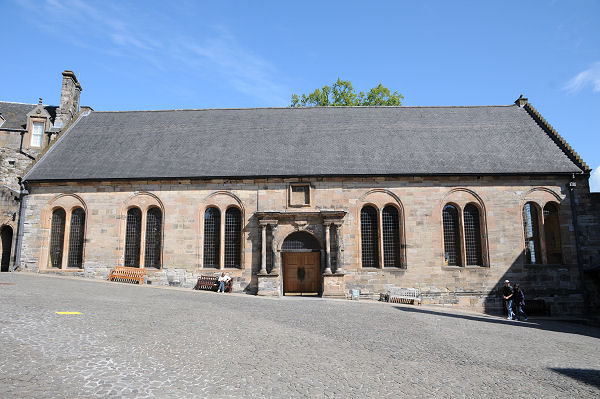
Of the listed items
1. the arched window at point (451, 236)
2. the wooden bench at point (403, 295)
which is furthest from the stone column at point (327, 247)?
the arched window at point (451, 236)

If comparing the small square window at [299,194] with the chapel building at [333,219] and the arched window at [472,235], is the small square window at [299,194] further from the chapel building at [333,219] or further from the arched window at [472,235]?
the arched window at [472,235]

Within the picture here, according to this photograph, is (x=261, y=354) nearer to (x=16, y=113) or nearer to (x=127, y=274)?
(x=127, y=274)

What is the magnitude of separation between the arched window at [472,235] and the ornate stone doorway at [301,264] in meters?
7.68

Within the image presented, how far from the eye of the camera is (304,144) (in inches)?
898

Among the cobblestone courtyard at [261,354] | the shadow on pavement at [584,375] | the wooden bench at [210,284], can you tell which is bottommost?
the shadow on pavement at [584,375]

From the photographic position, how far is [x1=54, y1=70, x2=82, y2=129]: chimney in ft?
87.6

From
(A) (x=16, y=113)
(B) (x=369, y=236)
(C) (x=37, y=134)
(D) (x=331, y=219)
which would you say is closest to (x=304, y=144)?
(D) (x=331, y=219)

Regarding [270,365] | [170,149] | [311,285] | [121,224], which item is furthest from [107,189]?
[270,365]

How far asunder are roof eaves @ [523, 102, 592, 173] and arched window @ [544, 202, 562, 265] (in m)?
2.62

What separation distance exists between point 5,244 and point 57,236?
15.5 feet

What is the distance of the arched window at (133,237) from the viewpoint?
20.8 metres

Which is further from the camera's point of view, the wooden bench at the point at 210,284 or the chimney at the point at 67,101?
the chimney at the point at 67,101

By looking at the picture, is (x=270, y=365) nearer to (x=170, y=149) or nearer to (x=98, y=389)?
(x=98, y=389)

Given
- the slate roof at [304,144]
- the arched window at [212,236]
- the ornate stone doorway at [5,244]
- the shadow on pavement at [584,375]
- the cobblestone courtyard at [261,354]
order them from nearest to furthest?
the cobblestone courtyard at [261,354]
the shadow on pavement at [584,375]
the arched window at [212,236]
the slate roof at [304,144]
the ornate stone doorway at [5,244]
